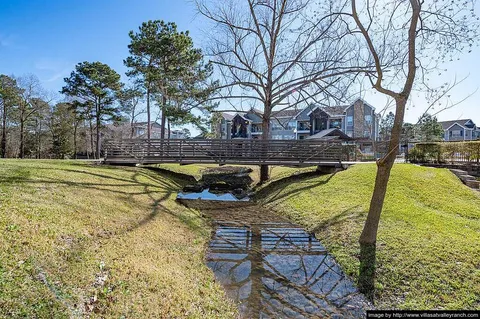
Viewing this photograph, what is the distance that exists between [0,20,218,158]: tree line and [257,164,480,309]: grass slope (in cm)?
827

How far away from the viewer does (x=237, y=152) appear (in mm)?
15242

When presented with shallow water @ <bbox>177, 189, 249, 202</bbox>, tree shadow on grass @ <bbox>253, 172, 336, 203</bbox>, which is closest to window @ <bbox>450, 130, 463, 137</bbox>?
tree shadow on grass @ <bbox>253, 172, 336, 203</bbox>

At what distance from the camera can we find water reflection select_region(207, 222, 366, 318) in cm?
421

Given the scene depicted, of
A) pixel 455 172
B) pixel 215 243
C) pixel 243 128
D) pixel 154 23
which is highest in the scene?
pixel 154 23

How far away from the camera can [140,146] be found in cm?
1591

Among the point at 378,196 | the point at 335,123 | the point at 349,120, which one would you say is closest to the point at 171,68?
the point at 378,196

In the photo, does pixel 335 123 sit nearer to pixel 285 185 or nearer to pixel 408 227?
pixel 285 185

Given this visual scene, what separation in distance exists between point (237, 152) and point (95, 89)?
65.2 feet

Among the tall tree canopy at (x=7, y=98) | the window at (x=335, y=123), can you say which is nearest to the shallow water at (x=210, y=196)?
the tall tree canopy at (x=7, y=98)

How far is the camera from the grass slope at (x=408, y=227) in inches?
174

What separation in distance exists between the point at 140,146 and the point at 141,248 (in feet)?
38.1

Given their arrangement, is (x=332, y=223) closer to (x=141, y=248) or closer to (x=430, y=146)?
(x=141, y=248)

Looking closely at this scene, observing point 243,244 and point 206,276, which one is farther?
point 243,244

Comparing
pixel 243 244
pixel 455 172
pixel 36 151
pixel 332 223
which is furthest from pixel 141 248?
pixel 36 151
